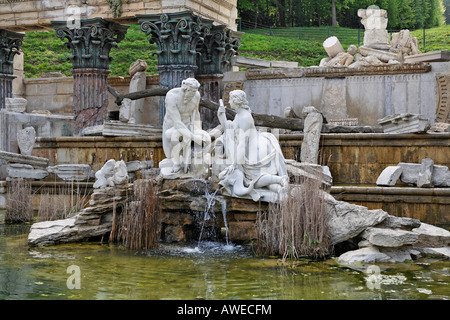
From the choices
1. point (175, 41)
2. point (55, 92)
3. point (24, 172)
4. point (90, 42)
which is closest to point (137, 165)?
point (24, 172)

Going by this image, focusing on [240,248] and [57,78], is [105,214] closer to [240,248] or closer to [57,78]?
[240,248]

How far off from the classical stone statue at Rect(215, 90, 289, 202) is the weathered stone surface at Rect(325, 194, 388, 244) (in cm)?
80

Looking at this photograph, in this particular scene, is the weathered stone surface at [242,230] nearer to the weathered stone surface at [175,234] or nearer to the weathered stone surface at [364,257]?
the weathered stone surface at [175,234]

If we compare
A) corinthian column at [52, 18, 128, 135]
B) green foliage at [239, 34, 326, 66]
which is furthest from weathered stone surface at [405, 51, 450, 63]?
green foliage at [239, 34, 326, 66]

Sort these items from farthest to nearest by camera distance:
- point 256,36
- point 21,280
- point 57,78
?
point 256,36 < point 57,78 < point 21,280

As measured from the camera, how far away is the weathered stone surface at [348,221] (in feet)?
27.9

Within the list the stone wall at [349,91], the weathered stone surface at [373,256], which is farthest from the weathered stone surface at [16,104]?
the weathered stone surface at [373,256]

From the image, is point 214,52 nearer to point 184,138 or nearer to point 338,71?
point 338,71

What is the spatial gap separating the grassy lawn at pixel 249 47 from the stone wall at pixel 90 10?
10423 millimetres

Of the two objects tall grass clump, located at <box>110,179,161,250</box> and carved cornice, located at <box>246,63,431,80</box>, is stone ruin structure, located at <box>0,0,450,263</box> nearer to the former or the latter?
carved cornice, located at <box>246,63,431,80</box>

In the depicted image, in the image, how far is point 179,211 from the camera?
9.73 m

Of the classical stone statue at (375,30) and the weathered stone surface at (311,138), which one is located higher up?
the classical stone statue at (375,30)
